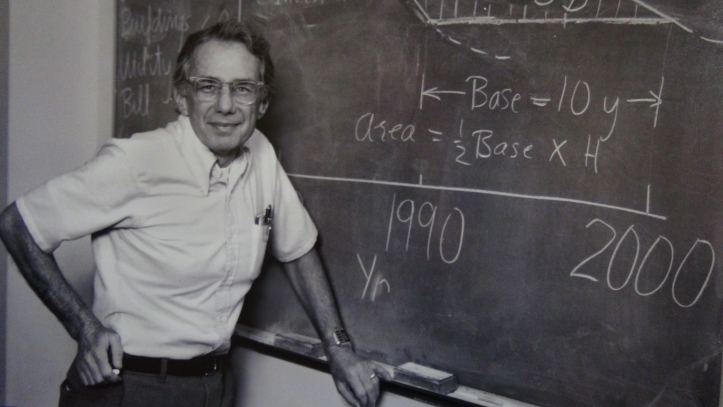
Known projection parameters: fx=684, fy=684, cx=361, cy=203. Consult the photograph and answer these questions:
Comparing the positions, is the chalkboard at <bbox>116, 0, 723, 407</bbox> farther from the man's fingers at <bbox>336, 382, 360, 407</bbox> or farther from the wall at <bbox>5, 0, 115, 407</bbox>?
the wall at <bbox>5, 0, 115, 407</bbox>

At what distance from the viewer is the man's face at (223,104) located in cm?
188

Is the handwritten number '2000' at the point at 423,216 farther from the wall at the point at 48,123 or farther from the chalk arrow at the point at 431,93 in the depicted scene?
the wall at the point at 48,123

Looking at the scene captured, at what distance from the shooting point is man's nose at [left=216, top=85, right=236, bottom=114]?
1862 mm

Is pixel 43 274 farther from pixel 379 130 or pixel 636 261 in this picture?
pixel 636 261

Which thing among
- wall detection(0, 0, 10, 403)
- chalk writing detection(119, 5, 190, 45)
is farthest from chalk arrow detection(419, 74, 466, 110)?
wall detection(0, 0, 10, 403)

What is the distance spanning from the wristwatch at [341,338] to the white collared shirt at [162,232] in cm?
30

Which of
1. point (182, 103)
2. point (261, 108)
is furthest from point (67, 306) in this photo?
point (261, 108)

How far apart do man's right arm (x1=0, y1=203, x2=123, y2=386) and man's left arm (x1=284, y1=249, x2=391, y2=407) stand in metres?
0.57

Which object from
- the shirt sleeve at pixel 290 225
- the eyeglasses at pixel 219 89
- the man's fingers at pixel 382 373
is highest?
the eyeglasses at pixel 219 89

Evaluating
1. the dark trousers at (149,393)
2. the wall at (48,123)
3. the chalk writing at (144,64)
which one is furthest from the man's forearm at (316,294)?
the wall at (48,123)

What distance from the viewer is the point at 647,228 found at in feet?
5.02

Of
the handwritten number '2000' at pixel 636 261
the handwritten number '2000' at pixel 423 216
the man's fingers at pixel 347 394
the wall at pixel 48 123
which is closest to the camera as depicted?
the handwritten number '2000' at pixel 636 261

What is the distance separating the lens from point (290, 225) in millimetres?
2104

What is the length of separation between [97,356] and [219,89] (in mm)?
769
